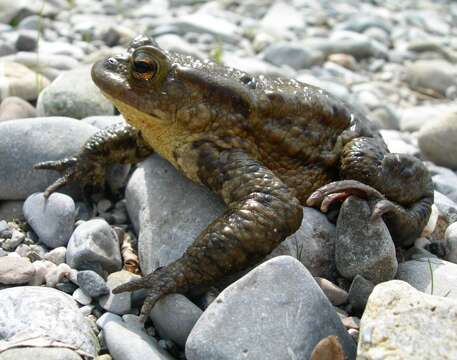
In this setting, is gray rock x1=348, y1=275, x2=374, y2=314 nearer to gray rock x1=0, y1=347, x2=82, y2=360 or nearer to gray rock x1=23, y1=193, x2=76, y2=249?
gray rock x1=0, y1=347, x2=82, y2=360

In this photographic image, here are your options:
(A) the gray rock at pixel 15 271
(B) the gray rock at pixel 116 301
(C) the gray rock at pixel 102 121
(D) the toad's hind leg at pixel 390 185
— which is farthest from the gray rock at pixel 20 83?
(D) the toad's hind leg at pixel 390 185

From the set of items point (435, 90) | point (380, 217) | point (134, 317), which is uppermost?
point (380, 217)

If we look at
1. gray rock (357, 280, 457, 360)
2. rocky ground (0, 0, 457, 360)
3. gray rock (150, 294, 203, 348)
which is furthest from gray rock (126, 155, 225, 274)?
gray rock (357, 280, 457, 360)

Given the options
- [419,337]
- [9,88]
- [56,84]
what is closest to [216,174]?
[419,337]

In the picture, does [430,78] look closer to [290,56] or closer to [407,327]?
[290,56]

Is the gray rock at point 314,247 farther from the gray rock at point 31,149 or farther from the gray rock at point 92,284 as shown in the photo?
the gray rock at point 31,149

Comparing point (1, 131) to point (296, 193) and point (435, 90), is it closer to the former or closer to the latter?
point (296, 193)
